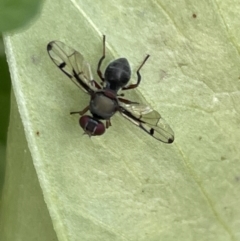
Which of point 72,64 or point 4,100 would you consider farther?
point 4,100

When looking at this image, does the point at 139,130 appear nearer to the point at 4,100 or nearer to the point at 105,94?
the point at 105,94

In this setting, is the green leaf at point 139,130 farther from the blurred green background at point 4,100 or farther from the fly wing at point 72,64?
the blurred green background at point 4,100

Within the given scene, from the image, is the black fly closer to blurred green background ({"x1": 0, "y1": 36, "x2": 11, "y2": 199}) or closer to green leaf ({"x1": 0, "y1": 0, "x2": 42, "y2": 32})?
green leaf ({"x1": 0, "y1": 0, "x2": 42, "y2": 32})

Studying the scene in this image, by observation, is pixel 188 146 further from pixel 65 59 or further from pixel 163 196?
pixel 65 59

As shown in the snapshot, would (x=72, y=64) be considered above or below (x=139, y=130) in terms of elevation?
above

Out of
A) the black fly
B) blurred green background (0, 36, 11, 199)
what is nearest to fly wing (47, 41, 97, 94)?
the black fly

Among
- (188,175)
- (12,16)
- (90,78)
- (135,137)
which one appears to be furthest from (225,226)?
(12,16)

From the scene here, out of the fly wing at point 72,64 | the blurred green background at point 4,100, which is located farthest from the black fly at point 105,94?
the blurred green background at point 4,100

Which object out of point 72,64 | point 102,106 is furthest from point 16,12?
point 102,106
